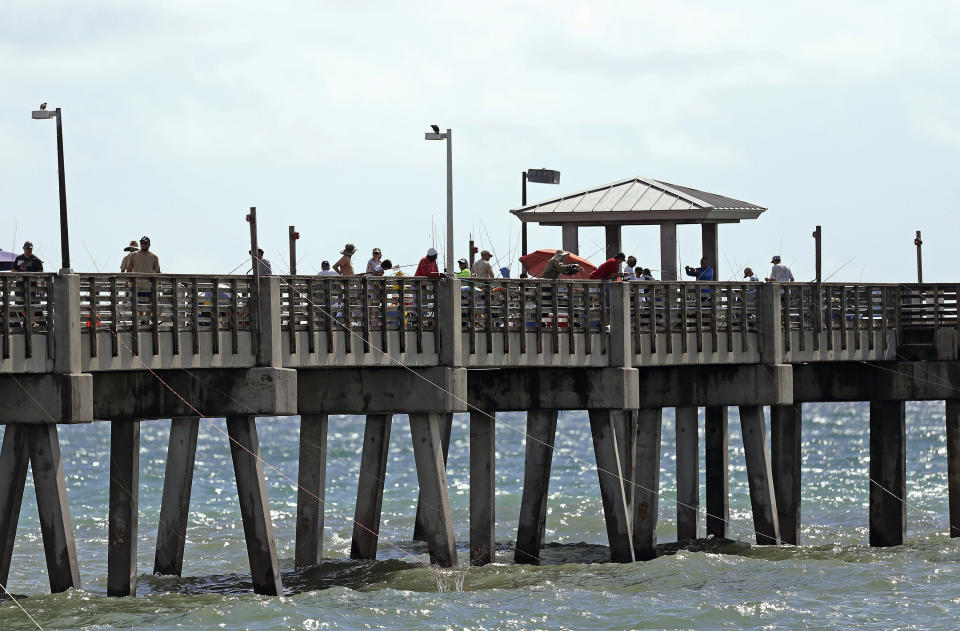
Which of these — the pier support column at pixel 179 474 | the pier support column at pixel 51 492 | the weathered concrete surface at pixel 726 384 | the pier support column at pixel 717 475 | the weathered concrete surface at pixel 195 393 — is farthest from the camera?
the pier support column at pixel 717 475

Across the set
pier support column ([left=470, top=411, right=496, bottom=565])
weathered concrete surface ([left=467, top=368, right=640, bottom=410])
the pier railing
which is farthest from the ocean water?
the pier railing

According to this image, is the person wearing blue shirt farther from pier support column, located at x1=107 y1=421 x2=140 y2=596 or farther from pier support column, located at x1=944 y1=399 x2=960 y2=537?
pier support column, located at x1=107 y1=421 x2=140 y2=596

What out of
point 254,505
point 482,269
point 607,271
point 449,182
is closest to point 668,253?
point 607,271

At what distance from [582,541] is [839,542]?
17.4ft

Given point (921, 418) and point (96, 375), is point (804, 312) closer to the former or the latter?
point (96, 375)

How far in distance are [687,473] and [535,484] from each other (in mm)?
4713

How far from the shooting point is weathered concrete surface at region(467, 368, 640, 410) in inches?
1340

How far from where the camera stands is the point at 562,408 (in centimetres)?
3419

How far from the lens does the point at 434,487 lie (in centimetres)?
3130

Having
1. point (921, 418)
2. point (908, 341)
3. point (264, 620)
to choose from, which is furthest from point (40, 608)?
point (921, 418)

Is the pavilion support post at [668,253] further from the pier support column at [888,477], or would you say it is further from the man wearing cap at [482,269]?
the pier support column at [888,477]

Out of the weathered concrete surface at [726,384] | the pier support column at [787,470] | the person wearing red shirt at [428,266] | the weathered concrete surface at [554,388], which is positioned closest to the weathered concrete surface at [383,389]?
the person wearing red shirt at [428,266]

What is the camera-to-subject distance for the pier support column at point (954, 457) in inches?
1574

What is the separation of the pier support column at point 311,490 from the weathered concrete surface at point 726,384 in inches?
266
